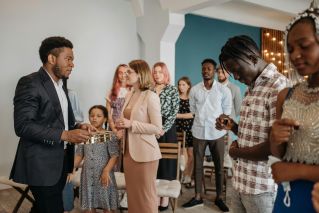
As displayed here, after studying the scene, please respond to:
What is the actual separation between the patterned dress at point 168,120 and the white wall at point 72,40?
2.03 metres

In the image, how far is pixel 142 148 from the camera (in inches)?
104

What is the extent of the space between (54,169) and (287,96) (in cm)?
136

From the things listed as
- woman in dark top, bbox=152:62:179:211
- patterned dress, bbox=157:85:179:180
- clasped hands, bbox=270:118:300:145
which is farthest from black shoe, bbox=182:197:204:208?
clasped hands, bbox=270:118:300:145

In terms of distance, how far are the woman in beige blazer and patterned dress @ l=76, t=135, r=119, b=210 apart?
26 cm

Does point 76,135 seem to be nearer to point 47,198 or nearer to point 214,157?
point 47,198

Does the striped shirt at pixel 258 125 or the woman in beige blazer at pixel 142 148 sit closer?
the striped shirt at pixel 258 125

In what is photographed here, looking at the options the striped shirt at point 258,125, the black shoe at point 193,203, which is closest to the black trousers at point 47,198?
the striped shirt at point 258,125

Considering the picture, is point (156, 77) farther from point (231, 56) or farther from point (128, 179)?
point (231, 56)

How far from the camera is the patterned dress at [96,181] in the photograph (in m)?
2.91

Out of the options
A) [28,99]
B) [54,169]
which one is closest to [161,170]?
[54,169]

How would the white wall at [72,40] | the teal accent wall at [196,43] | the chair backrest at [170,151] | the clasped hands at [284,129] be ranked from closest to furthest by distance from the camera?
the clasped hands at [284,129], the chair backrest at [170,151], the white wall at [72,40], the teal accent wall at [196,43]

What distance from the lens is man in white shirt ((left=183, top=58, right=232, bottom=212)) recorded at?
3.87m

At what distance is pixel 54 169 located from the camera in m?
1.91

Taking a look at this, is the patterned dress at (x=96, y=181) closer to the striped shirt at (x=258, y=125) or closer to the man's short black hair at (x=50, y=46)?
the man's short black hair at (x=50, y=46)
